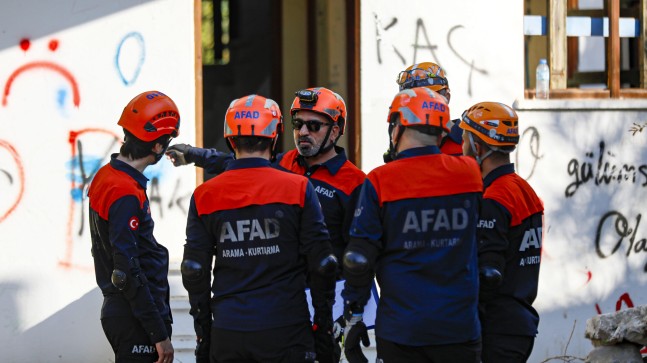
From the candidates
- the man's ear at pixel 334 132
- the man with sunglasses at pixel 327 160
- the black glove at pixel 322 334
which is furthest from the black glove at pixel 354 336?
the man's ear at pixel 334 132

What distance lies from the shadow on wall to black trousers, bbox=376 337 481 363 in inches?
156

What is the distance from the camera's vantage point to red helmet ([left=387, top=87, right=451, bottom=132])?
4.84m

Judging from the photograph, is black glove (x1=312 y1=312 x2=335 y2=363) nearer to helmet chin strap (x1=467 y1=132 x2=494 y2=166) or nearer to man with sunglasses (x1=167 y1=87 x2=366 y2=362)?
man with sunglasses (x1=167 y1=87 x2=366 y2=362)

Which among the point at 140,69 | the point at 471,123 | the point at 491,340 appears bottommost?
the point at 491,340

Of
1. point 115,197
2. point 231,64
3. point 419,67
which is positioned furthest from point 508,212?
point 231,64

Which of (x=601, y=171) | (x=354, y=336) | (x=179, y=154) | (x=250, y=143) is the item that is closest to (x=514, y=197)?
(x=354, y=336)

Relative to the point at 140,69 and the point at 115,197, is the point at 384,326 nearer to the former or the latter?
the point at 115,197

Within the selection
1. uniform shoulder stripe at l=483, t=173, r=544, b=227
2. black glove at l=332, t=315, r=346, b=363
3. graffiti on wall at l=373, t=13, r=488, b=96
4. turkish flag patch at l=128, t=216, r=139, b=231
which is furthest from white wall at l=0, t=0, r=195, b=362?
uniform shoulder stripe at l=483, t=173, r=544, b=227

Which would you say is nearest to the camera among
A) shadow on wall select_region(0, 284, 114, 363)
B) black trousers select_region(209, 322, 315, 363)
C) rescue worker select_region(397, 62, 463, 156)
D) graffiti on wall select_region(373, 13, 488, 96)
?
black trousers select_region(209, 322, 315, 363)

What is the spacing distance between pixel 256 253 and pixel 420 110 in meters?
0.96

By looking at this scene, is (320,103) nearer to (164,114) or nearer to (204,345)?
(164,114)

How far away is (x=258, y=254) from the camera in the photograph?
15.8 feet

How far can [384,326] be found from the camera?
4762 mm

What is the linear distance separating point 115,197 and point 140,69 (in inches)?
127
